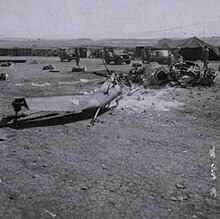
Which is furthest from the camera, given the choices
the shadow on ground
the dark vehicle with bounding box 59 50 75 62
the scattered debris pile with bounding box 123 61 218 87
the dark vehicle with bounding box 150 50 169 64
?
the dark vehicle with bounding box 59 50 75 62

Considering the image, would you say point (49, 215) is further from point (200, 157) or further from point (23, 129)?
point (23, 129)

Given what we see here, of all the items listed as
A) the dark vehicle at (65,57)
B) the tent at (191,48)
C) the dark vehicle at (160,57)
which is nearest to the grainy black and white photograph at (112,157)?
the dark vehicle at (160,57)

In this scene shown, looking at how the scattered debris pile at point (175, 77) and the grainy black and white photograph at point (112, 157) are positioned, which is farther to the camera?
the scattered debris pile at point (175, 77)

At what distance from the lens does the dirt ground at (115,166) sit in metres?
4.50

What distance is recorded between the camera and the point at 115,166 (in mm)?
5953

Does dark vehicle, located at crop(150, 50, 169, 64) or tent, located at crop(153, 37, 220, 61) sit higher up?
tent, located at crop(153, 37, 220, 61)

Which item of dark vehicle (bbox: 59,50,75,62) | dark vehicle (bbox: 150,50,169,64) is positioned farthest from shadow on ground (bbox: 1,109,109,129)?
dark vehicle (bbox: 59,50,75,62)

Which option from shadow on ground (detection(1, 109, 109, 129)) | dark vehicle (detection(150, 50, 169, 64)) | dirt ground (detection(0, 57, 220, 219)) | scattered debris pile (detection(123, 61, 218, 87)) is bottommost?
dirt ground (detection(0, 57, 220, 219))

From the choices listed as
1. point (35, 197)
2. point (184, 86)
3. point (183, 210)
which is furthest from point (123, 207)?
point (184, 86)

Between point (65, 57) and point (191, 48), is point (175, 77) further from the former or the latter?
point (65, 57)

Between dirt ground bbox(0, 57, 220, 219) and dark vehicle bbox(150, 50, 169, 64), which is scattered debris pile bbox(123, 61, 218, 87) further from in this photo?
dark vehicle bbox(150, 50, 169, 64)

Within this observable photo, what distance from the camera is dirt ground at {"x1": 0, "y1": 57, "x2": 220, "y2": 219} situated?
4496 mm

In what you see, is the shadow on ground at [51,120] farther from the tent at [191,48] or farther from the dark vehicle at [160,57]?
the tent at [191,48]

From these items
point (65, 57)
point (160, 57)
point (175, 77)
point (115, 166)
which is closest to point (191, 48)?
point (160, 57)
